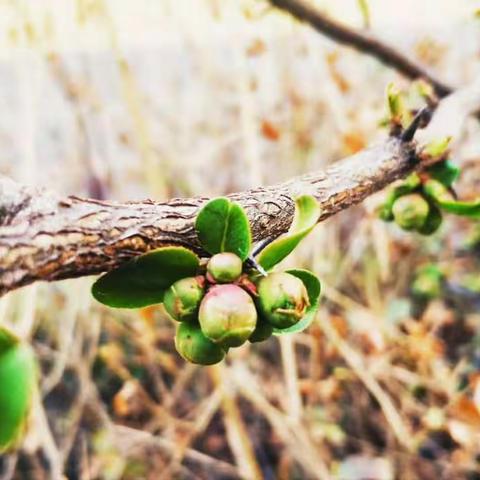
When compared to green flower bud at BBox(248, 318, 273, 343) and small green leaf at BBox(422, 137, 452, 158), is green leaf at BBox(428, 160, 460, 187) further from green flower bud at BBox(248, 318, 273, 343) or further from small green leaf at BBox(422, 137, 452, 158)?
green flower bud at BBox(248, 318, 273, 343)

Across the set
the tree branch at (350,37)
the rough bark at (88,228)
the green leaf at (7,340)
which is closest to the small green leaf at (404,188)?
the rough bark at (88,228)

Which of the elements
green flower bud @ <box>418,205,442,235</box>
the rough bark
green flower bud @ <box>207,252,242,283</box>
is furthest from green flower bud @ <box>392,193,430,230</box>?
green flower bud @ <box>207,252,242,283</box>

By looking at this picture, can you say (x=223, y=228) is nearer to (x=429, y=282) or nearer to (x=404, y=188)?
(x=404, y=188)

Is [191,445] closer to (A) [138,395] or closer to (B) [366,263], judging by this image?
(A) [138,395]

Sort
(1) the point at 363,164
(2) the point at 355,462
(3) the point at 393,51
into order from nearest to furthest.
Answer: (1) the point at 363,164 < (3) the point at 393,51 < (2) the point at 355,462

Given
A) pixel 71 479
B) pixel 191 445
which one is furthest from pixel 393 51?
pixel 71 479
